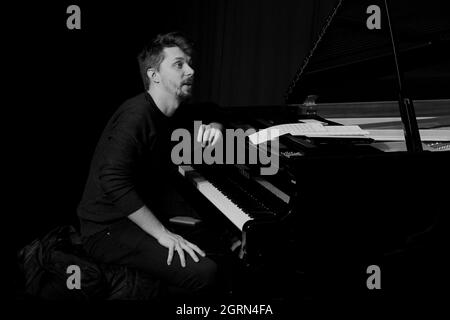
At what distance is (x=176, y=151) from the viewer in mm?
2703

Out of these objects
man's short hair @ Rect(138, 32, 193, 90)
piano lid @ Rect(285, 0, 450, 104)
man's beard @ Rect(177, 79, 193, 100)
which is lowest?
man's beard @ Rect(177, 79, 193, 100)

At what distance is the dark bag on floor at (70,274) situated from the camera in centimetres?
212

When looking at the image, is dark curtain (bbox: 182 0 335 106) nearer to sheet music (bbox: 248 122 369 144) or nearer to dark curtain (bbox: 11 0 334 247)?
dark curtain (bbox: 11 0 334 247)

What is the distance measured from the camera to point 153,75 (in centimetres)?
238

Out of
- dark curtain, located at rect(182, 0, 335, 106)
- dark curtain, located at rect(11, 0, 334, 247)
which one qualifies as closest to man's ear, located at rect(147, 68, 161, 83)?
dark curtain, located at rect(11, 0, 334, 247)

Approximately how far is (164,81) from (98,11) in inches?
45.0

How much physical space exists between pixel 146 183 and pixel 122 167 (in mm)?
317

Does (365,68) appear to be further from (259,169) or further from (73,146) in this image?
(73,146)

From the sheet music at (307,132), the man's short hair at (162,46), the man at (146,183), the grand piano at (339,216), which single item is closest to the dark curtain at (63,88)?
the man at (146,183)

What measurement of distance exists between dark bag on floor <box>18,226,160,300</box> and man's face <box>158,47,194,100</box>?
33.7 inches

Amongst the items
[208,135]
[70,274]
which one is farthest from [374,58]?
[70,274]

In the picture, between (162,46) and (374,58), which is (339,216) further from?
(374,58)

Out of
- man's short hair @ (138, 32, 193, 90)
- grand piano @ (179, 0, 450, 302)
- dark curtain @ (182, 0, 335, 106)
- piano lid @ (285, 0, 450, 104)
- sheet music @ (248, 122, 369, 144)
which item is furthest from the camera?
dark curtain @ (182, 0, 335, 106)

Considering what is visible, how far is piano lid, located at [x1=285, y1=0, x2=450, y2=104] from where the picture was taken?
2.75m
